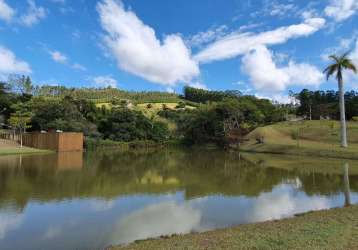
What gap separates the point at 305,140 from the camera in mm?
50875

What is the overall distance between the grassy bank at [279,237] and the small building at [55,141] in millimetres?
42938

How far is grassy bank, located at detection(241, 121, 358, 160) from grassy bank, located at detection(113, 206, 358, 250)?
2800 cm

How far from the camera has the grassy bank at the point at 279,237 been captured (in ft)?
23.0

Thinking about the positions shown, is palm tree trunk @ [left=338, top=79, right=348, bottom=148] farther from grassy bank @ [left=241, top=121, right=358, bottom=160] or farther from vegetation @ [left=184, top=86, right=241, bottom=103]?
vegetation @ [left=184, top=86, right=241, bottom=103]

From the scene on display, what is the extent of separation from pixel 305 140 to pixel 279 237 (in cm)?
4657

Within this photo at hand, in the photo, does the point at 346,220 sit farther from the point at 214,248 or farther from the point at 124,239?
the point at 124,239

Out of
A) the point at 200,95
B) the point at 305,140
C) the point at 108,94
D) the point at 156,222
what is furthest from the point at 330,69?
the point at 108,94

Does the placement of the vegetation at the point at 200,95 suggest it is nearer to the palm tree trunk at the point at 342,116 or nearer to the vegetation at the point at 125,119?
the vegetation at the point at 125,119

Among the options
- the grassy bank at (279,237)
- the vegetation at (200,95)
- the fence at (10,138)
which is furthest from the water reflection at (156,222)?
the vegetation at (200,95)

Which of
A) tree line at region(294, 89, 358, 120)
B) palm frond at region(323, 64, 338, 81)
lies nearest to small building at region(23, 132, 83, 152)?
palm frond at region(323, 64, 338, 81)

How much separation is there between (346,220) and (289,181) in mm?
11027

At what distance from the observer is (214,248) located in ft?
22.8

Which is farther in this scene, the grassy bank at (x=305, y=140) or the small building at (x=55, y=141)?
the small building at (x=55, y=141)

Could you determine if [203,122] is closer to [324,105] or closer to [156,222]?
[324,105]
